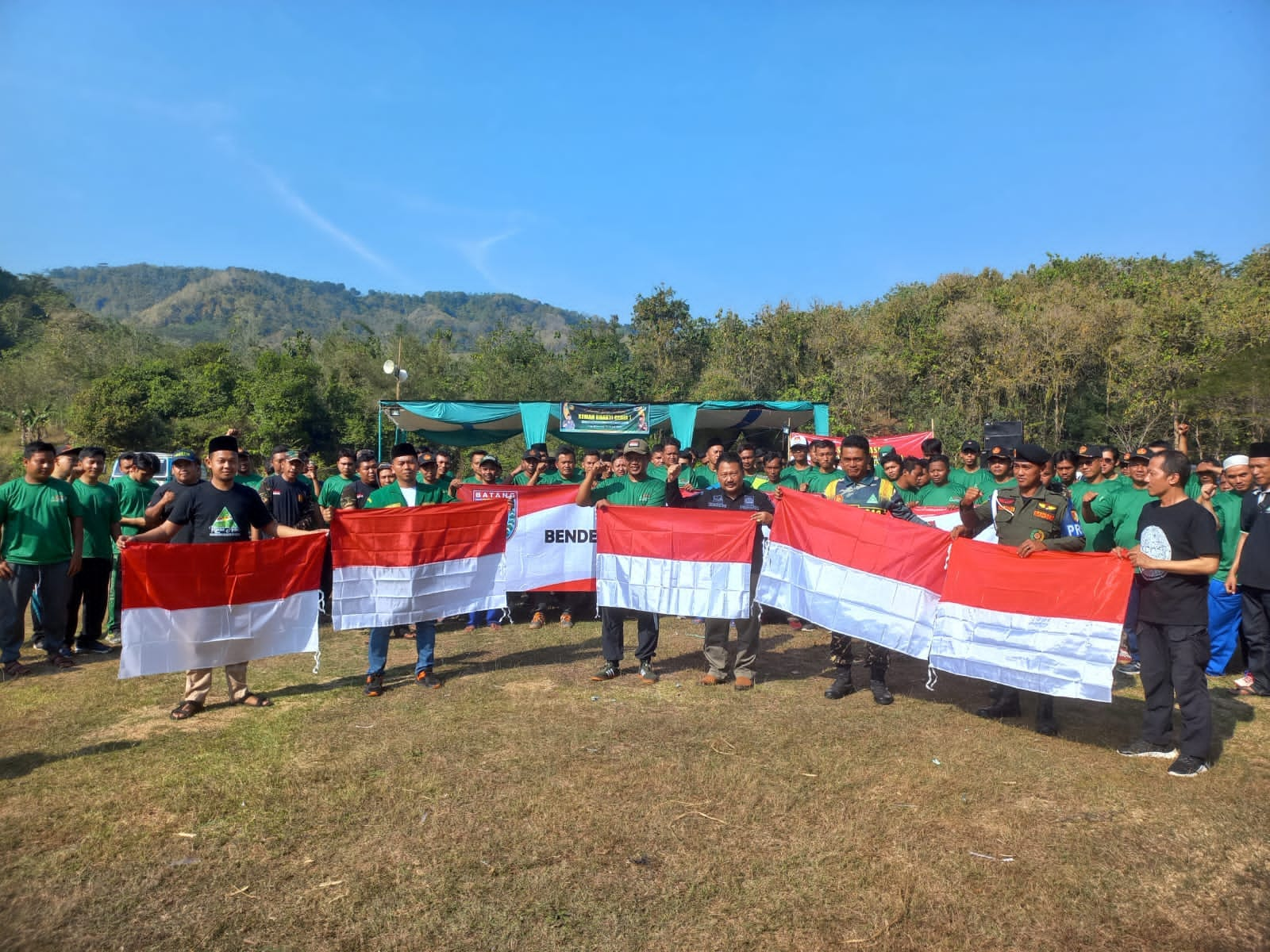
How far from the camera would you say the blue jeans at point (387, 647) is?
6570mm

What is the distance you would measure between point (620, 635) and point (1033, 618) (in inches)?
133

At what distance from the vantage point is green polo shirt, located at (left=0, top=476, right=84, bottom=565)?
22.9 ft

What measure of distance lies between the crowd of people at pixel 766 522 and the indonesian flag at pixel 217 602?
7.9 inches

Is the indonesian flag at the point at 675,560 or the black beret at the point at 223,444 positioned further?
the indonesian flag at the point at 675,560

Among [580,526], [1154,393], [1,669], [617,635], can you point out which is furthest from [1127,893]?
[1154,393]

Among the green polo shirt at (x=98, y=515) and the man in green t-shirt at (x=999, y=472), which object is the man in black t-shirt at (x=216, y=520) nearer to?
the green polo shirt at (x=98, y=515)

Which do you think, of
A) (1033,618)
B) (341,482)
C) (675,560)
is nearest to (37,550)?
(341,482)

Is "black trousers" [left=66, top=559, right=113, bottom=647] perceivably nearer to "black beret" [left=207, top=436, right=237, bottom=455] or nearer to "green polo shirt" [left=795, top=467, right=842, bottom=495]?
"black beret" [left=207, top=436, right=237, bottom=455]

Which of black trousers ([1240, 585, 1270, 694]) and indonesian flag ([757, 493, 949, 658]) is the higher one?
indonesian flag ([757, 493, 949, 658])

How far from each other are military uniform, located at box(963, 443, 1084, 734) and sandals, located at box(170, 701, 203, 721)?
6.07m

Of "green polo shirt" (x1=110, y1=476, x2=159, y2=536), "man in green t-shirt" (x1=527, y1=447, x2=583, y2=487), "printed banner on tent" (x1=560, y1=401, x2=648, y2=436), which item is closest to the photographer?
"green polo shirt" (x1=110, y1=476, x2=159, y2=536)

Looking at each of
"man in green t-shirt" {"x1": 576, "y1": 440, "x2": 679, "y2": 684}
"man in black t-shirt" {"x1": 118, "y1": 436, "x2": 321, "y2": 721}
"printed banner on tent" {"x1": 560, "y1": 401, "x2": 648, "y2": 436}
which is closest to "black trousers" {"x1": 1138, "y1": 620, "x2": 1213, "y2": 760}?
"man in green t-shirt" {"x1": 576, "y1": 440, "x2": 679, "y2": 684}

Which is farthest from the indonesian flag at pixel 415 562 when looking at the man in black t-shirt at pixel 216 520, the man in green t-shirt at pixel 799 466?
the man in green t-shirt at pixel 799 466

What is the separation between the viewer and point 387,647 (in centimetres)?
684
